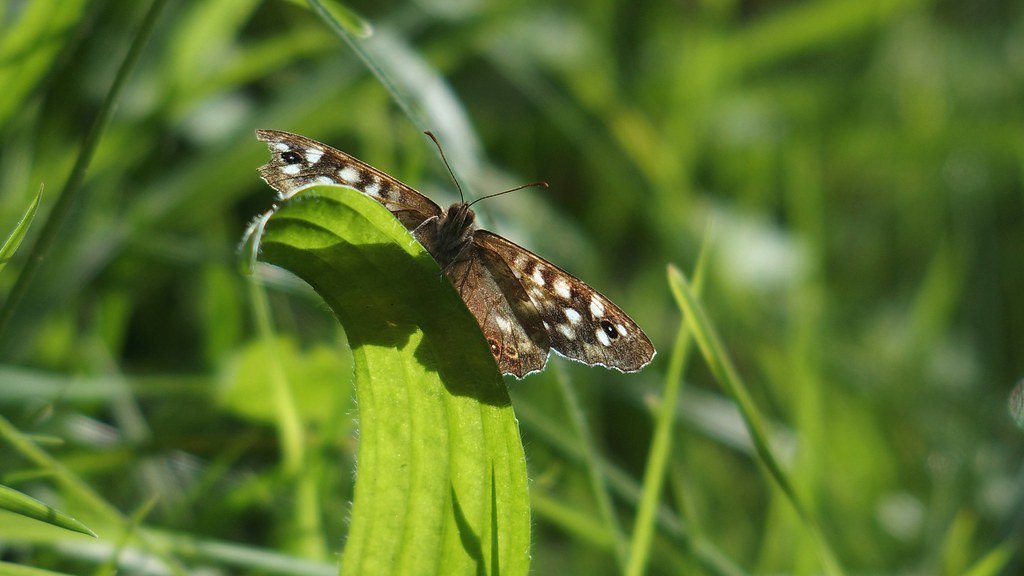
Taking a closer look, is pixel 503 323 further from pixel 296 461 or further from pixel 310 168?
pixel 296 461

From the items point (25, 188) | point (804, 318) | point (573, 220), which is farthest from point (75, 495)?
point (573, 220)

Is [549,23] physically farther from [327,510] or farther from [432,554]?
[432,554]

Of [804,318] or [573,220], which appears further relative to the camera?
[573,220]

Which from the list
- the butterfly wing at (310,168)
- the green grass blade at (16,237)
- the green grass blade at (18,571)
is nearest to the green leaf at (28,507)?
the green grass blade at (18,571)

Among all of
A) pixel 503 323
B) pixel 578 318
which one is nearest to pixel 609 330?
pixel 578 318

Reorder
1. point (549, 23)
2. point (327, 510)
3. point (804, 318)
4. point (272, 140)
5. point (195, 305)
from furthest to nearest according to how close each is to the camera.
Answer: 1. point (549, 23)
2. point (195, 305)
3. point (804, 318)
4. point (327, 510)
5. point (272, 140)

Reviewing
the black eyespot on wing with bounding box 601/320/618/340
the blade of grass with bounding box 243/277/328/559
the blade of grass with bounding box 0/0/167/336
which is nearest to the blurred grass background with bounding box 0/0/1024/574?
the blade of grass with bounding box 243/277/328/559

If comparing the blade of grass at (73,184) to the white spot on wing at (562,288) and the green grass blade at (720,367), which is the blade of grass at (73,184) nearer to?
the white spot on wing at (562,288)
